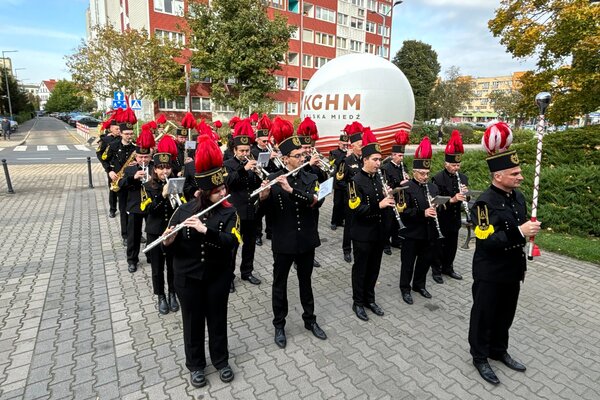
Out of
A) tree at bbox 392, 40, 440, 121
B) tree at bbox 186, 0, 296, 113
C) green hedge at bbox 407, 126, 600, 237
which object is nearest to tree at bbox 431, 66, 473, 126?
tree at bbox 392, 40, 440, 121

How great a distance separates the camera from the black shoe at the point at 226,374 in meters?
4.22

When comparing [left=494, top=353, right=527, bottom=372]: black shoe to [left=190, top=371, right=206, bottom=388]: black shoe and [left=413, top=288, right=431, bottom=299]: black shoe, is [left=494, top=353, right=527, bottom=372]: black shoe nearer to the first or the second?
[left=413, top=288, right=431, bottom=299]: black shoe

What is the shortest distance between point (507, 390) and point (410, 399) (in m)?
1.15

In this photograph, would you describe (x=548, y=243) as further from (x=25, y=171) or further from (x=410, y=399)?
(x=25, y=171)

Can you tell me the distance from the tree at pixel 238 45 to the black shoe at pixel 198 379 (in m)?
33.3

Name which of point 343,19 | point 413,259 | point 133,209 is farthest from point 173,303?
point 343,19

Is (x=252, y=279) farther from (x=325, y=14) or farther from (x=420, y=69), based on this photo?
(x=420, y=69)

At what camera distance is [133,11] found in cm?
3956

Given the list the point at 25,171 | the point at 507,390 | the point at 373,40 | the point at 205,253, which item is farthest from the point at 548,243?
the point at 373,40

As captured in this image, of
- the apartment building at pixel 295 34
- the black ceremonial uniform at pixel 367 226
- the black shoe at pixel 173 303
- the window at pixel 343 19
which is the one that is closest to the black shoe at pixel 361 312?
the black ceremonial uniform at pixel 367 226

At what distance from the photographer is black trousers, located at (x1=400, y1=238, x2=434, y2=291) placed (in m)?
6.10

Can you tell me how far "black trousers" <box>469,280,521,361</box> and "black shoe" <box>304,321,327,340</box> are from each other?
6.16 ft

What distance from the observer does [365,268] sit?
552 cm

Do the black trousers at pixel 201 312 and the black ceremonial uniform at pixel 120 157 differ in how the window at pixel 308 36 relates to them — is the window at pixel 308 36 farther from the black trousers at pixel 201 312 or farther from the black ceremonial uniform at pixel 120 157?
the black trousers at pixel 201 312
